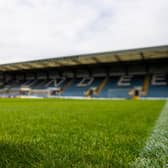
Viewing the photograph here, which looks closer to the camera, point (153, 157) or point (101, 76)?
point (153, 157)

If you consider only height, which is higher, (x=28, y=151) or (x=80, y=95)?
(x=28, y=151)

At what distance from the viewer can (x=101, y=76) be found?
113ft

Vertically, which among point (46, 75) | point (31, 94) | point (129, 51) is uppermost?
point (129, 51)

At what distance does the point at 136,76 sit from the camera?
102ft

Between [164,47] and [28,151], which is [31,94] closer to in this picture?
[164,47]

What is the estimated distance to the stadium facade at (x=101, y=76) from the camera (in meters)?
26.9

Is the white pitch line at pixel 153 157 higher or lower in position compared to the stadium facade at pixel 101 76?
higher

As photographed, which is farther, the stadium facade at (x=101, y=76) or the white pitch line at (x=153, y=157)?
the stadium facade at (x=101, y=76)

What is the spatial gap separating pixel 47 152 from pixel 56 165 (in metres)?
0.37

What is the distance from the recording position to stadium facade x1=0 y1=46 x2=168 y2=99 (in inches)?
1058

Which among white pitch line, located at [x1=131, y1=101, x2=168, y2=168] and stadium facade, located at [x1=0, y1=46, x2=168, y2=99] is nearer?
white pitch line, located at [x1=131, y1=101, x2=168, y2=168]

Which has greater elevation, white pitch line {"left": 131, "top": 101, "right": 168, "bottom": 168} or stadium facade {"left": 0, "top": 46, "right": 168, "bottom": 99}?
white pitch line {"left": 131, "top": 101, "right": 168, "bottom": 168}

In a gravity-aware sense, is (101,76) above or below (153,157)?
below

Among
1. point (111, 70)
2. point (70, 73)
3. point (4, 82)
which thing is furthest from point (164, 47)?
point (4, 82)
